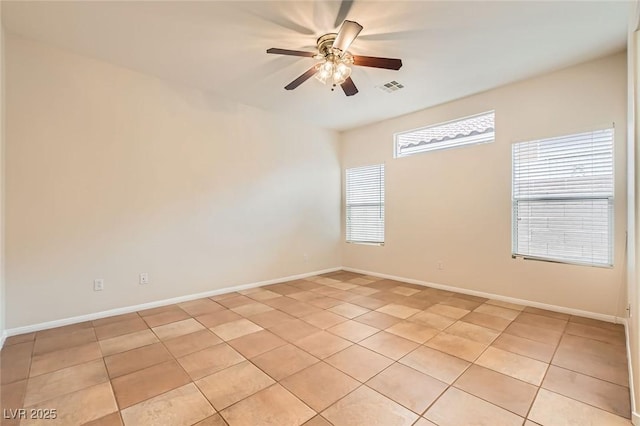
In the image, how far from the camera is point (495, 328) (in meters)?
3.04

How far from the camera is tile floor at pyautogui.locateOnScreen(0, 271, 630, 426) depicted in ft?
5.85

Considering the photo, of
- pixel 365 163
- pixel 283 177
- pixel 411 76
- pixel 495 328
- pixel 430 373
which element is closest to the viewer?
pixel 430 373

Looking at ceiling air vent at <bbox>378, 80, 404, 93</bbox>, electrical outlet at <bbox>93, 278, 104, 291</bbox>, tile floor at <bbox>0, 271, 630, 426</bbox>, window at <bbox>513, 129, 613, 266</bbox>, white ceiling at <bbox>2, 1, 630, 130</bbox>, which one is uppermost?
white ceiling at <bbox>2, 1, 630, 130</bbox>

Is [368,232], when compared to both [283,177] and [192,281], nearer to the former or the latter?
[283,177]

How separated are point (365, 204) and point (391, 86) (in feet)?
8.06

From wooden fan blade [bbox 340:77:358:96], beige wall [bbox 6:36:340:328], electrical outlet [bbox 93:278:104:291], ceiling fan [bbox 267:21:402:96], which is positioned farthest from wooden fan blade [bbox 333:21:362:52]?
electrical outlet [bbox 93:278:104:291]

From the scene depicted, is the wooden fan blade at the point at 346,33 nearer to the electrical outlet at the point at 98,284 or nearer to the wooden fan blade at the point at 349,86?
the wooden fan blade at the point at 349,86

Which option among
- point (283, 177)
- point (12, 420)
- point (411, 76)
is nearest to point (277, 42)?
point (411, 76)

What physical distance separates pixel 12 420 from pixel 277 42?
11.5 ft

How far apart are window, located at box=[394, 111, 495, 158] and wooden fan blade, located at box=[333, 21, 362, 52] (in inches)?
108

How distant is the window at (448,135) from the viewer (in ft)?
13.6

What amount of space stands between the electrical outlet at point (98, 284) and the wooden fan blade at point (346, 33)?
3.60 metres

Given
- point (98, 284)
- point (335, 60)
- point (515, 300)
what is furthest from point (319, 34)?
point (515, 300)
